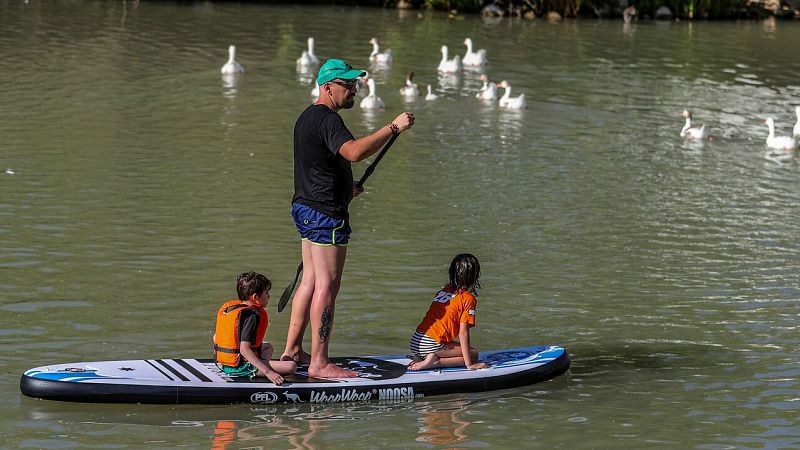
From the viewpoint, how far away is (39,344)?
10055 millimetres

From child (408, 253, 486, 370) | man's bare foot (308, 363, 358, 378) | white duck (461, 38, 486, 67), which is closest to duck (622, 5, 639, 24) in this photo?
white duck (461, 38, 486, 67)

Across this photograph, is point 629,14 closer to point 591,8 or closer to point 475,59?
point 591,8

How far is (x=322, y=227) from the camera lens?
8.88 m

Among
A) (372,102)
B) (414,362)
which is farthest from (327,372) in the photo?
(372,102)

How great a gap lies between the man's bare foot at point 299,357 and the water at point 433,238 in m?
0.45

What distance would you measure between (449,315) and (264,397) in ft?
4.86

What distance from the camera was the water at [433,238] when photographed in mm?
8953

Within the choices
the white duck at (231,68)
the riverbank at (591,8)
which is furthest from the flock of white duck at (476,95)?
the riverbank at (591,8)

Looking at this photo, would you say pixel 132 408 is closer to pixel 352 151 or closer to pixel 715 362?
pixel 352 151

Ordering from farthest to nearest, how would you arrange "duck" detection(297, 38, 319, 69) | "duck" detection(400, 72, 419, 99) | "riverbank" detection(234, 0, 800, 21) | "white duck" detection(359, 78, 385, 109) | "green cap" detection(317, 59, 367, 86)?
"riverbank" detection(234, 0, 800, 21) → "duck" detection(297, 38, 319, 69) → "duck" detection(400, 72, 419, 99) → "white duck" detection(359, 78, 385, 109) → "green cap" detection(317, 59, 367, 86)

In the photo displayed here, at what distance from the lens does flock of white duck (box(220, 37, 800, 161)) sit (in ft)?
68.0

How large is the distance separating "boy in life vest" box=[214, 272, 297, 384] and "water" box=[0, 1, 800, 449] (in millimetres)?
299

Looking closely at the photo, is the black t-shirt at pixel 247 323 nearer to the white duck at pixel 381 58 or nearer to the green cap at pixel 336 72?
the green cap at pixel 336 72

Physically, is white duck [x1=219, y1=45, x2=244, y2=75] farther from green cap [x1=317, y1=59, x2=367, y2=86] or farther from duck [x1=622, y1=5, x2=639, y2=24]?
green cap [x1=317, y1=59, x2=367, y2=86]
